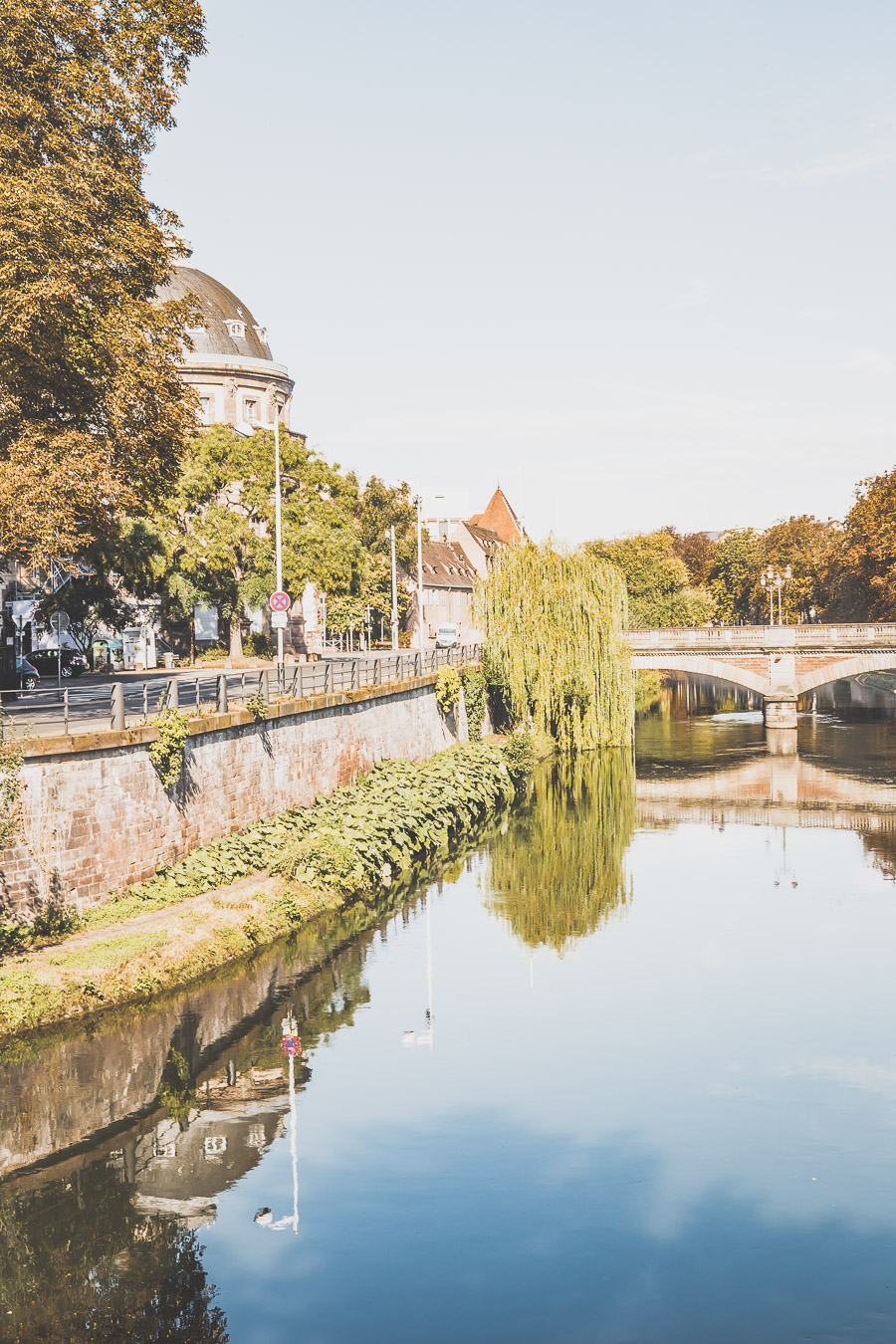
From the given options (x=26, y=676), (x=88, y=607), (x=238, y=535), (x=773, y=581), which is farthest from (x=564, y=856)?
(x=773, y=581)

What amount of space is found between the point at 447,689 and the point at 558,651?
6.06m

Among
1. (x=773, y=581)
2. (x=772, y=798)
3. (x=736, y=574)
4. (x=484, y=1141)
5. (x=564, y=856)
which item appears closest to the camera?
(x=484, y=1141)

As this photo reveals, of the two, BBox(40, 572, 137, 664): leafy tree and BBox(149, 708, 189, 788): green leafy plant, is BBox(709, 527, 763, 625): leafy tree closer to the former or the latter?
BBox(40, 572, 137, 664): leafy tree

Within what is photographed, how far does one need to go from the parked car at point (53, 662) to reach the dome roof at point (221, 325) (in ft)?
90.7

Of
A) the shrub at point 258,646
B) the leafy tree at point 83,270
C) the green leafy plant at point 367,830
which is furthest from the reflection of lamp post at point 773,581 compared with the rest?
the leafy tree at point 83,270

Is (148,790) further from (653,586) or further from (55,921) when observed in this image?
(653,586)

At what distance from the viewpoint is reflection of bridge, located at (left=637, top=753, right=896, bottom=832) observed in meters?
35.5

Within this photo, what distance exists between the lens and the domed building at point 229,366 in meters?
63.6

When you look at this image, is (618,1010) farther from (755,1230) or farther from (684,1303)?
(684,1303)

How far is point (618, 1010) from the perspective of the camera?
1903 cm

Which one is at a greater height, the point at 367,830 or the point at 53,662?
the point at 53,662

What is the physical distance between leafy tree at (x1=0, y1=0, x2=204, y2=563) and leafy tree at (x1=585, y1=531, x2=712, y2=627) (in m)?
62.6

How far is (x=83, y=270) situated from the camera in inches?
785

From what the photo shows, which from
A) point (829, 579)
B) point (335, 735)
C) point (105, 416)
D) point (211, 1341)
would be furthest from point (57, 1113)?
point (829, 579)
